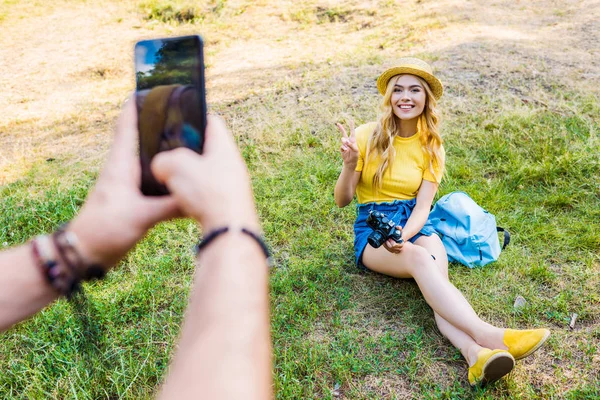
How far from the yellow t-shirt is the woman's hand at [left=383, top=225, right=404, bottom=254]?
1.35ft

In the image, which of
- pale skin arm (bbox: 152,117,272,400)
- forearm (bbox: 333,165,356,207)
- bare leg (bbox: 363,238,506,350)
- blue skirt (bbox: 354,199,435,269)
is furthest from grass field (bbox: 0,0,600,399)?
pale skin arm (bbox: 152,117,272,400)

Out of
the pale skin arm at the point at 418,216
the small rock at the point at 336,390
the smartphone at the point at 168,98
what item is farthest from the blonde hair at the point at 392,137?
the smartphone at the point at 168,98

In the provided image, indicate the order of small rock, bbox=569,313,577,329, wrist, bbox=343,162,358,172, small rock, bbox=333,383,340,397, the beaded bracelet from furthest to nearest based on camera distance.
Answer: wrist, bbox=343,162,358,172, small rock, bbox=569,313,577,329, small rock, bbox=333,383,340,397, the beaded bracelet

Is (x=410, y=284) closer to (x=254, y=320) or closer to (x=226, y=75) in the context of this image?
(x=254, y=320)

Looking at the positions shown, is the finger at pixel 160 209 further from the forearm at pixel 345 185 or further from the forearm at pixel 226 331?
the forearm at pixel 345 185

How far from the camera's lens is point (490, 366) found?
8.44 ft

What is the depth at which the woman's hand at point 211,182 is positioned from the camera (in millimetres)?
791

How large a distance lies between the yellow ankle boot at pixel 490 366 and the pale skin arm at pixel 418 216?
834 millimetres

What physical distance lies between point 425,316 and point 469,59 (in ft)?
14.8

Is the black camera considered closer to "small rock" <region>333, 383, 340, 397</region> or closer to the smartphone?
"small rock" <region>333, 383, 340, 397</region>

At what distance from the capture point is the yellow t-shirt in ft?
11.6

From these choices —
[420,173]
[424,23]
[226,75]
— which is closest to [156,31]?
[226,75]

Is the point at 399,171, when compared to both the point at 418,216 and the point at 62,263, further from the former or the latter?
the point at 62,263

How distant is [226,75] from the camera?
7199mm
